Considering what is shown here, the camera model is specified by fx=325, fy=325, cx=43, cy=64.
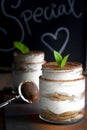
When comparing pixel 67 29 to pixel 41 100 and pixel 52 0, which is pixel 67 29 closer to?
pixel 52 0

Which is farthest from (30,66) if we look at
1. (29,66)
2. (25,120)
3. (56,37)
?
(56,37)

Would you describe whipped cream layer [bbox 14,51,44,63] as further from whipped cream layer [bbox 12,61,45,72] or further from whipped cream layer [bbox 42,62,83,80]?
whipped cream layer [bbox 42,62,83,80]

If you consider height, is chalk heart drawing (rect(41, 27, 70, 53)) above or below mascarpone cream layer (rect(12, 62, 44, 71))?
above

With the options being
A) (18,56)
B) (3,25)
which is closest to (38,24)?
(3,25)

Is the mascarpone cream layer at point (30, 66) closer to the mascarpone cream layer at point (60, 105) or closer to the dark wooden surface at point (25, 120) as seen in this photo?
the dark wooden surface at point (25, 120)

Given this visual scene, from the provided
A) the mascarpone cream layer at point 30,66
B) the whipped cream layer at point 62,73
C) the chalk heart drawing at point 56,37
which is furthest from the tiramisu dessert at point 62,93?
the chalk heart drawing at point 56,37

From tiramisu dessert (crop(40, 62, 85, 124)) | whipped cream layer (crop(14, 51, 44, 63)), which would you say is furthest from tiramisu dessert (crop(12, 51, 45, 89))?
tiramisu dessert (crop(40, 62, 85, 124))

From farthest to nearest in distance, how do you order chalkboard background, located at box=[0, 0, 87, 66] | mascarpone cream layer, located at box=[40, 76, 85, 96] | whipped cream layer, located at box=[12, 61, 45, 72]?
chalkboard background, located at box=[0, 0, 87, 66] → whipped cream layer, located at box=[12, 61, 45, 72] → mascarpone cream layer, located at box=[40, 76, 85, 96]
